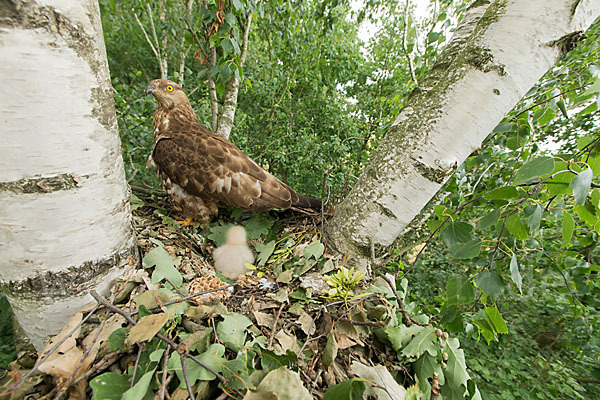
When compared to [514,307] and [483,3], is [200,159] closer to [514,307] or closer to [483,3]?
[483,3]

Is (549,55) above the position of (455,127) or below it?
above

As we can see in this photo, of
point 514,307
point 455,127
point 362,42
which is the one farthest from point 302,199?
point 362,42

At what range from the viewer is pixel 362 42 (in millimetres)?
6062

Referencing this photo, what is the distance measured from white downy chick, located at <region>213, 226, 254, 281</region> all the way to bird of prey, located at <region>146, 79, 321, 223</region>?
0.23 m

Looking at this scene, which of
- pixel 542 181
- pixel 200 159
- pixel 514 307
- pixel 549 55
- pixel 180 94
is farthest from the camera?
pixel 514 307

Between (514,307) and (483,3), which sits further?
(514,307)

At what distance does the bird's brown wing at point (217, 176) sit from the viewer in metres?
1.63

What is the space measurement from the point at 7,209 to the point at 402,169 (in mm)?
1306

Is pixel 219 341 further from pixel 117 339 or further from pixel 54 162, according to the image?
pixel 54 162

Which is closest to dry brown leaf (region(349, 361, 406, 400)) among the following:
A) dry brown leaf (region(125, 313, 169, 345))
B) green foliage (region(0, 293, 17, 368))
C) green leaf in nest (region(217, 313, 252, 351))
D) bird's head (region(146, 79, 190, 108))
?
green leaf in nest (region(217, 313, 252, 351))

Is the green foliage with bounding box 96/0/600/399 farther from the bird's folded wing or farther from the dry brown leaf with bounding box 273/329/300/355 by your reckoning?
the bird's folded wing

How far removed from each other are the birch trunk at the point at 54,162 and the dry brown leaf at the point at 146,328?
330mm

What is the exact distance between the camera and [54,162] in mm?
666

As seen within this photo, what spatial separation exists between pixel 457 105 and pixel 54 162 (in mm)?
1352
